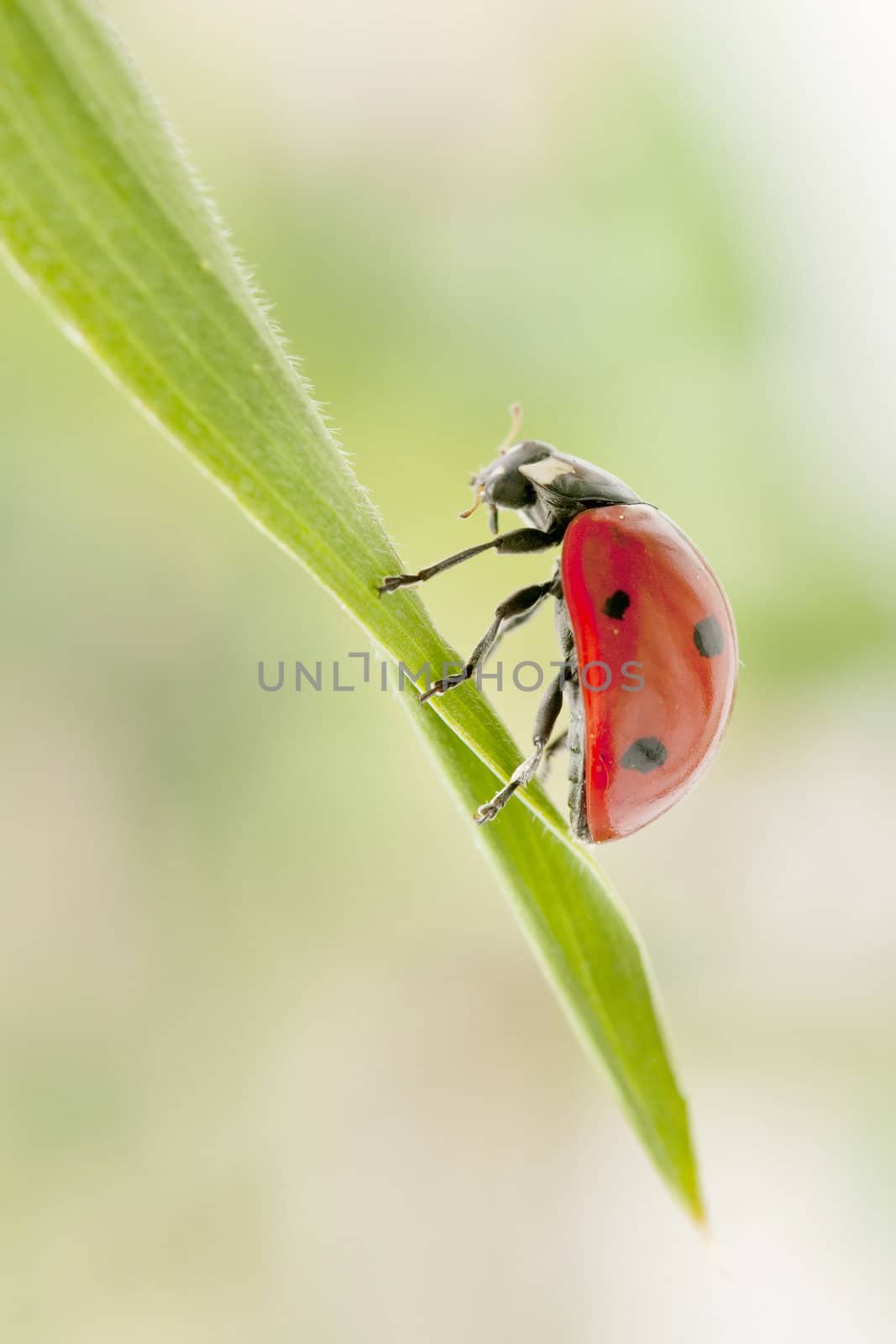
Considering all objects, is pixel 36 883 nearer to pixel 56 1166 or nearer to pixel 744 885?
pixel 56 1166

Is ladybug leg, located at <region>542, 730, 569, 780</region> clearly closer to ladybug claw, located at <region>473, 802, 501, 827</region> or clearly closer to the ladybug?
the ladybug

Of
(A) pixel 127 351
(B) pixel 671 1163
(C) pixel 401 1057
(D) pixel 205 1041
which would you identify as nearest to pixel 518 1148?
(C) pixel 401 1057

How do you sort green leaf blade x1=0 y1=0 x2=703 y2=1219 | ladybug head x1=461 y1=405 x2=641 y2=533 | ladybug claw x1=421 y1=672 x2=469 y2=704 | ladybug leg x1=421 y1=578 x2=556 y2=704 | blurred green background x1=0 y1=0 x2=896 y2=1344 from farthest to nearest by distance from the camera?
blurred green background x1=0 y1=0 x2=896 y2=1344 → ladybug head x1=461 y1=405 x2=641 y2=533 → ladybug leg x1=421 y1=578 x2=556 y2=704 → ladybug claw x1=421 y1=672 x2=469 y2=704 → green leaf blade x1=0 y1=0 x2=703 y2=1219

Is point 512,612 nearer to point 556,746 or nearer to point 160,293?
point 556,746

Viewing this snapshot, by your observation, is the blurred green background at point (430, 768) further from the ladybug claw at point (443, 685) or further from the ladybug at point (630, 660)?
the ladybug claw at point (443, 685)

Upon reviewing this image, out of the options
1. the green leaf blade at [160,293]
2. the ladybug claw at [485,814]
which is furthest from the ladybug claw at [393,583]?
the ladybug claw at [485,814]

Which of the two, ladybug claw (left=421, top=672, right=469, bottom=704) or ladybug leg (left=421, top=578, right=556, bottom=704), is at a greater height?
ladybug leg (left=421, top=578, right=556, bottom=704)

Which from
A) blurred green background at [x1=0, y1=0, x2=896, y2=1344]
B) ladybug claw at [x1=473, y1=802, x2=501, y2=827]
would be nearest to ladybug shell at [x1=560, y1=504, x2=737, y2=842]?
ladybug claw at [x1=473, y1=802, x2=501, y2=827]

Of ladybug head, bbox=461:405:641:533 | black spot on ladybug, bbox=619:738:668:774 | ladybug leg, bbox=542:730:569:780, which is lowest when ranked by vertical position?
black spot on ladybug, bbox=619:738:668:774

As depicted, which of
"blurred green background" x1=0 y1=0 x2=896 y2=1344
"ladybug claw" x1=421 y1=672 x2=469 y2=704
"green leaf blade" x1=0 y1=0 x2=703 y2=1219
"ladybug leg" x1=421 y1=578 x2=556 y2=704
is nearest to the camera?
"green leaf blade" x1=0 y1=0 x2=703 y2=1219
